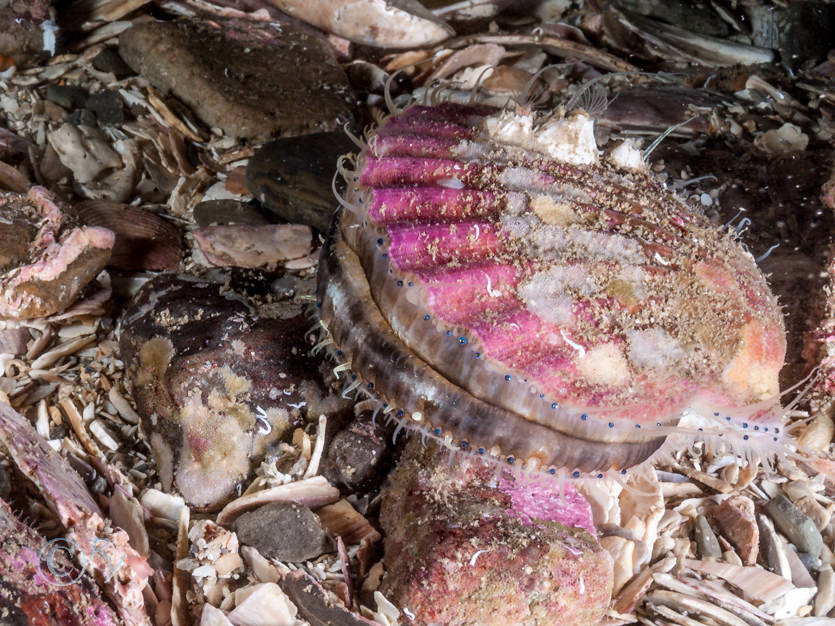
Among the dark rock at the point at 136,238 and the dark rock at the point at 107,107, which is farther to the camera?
the dark rock at the point at 107,107

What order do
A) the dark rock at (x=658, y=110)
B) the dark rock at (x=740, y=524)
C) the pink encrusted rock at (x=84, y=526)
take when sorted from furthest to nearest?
the dark rock at (x=658, y=110)
the dark rock at (x=740, y=524)
the pink encrusted rock at (x=84, y=526)

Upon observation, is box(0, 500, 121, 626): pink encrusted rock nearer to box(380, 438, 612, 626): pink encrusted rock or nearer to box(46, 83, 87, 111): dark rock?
box(380, 438, 612, 626): pink encrusted rock

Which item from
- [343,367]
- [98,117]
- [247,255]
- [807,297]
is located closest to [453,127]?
[343,367]

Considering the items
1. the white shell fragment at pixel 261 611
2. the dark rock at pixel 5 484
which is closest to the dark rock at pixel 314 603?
the white shell fragment at pixel 261 611

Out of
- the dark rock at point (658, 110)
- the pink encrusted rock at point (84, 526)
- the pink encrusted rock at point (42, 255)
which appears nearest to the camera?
the pink encrusted rock at point (84, 526)

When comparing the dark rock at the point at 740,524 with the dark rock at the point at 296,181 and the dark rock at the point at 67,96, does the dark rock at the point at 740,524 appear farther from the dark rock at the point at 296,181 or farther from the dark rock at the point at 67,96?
the dark rock at the point at 67,96

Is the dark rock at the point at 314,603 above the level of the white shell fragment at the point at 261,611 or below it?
below

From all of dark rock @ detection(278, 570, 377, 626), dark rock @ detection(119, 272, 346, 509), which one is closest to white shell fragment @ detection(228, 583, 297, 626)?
dark rock @ detection(278, 570, 377, 626)
